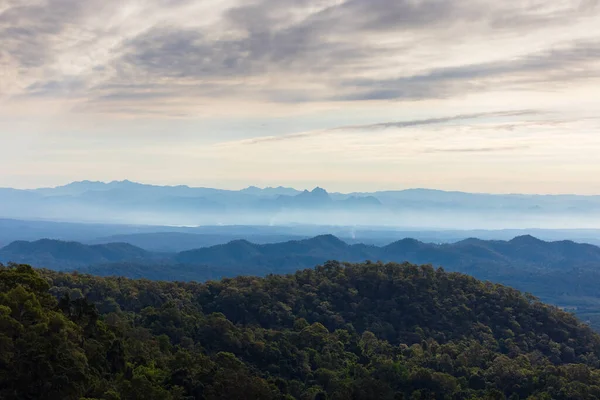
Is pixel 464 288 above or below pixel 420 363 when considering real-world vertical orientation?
above

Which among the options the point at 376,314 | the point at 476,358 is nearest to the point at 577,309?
the point at 376,314

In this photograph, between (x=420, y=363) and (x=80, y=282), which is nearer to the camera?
(x=420, y=363)

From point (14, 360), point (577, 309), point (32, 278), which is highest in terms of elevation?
point (32, 278)

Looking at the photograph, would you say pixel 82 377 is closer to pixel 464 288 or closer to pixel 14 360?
pixel 14 360

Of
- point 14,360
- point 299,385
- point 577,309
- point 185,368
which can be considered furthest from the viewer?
point 577,309

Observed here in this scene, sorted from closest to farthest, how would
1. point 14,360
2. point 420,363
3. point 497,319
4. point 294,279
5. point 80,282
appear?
point 14,360 < point 420,363 < point 80,282 < point 497,319 < point 294,279

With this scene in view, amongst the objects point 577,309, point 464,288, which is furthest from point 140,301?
point 577,309
